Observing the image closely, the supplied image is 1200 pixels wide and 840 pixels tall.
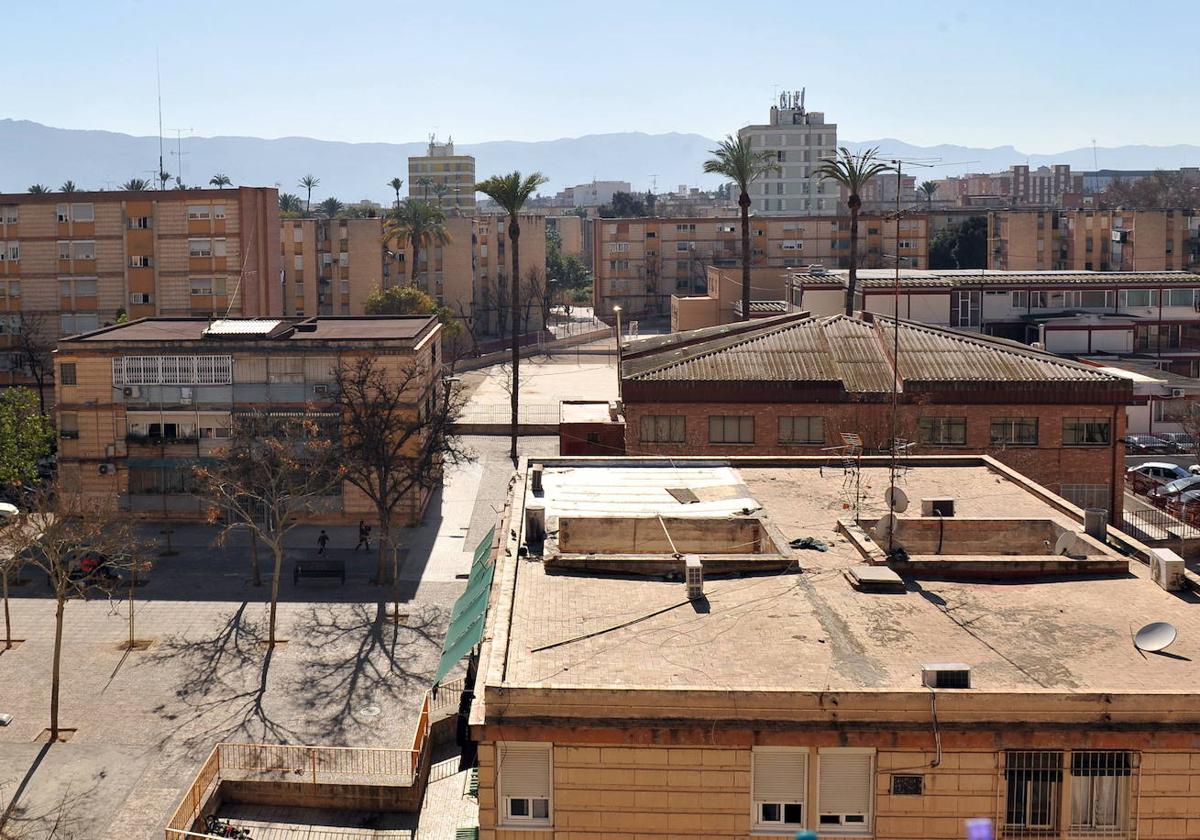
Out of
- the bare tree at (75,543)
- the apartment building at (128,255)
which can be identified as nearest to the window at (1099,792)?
the bare tree at (75,543)

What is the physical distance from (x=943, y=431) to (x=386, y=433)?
60.7ft

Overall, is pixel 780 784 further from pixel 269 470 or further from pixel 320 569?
pixel 320 569

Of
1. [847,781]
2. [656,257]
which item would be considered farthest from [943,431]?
[656,257]

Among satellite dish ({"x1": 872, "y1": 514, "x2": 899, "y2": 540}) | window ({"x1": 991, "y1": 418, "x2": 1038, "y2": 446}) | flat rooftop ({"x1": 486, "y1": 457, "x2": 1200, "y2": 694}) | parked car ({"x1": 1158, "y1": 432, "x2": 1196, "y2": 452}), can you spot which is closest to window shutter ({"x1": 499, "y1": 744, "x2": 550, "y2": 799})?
flat rooftop ({"x1": 486, "y1": 457, "x2": 1200, "y2": 694})

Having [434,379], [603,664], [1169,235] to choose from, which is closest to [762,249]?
[1169,235]

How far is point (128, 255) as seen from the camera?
7044 centimetres

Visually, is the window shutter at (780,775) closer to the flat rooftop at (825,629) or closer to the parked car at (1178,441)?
the flat rooftop at (825,629)

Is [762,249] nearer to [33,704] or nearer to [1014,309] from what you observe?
[1014,309]

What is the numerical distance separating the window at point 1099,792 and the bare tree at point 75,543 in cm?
2432

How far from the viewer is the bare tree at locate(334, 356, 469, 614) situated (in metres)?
44.8

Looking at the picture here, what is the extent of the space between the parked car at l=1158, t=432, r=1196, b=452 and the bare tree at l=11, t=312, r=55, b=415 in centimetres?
5498

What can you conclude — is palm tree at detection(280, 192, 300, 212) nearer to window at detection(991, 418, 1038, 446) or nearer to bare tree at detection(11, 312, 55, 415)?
bare tree at detection(11, 312, 55, 415)

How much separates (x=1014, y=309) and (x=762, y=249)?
53.3 m

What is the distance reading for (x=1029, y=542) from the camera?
25609mm
